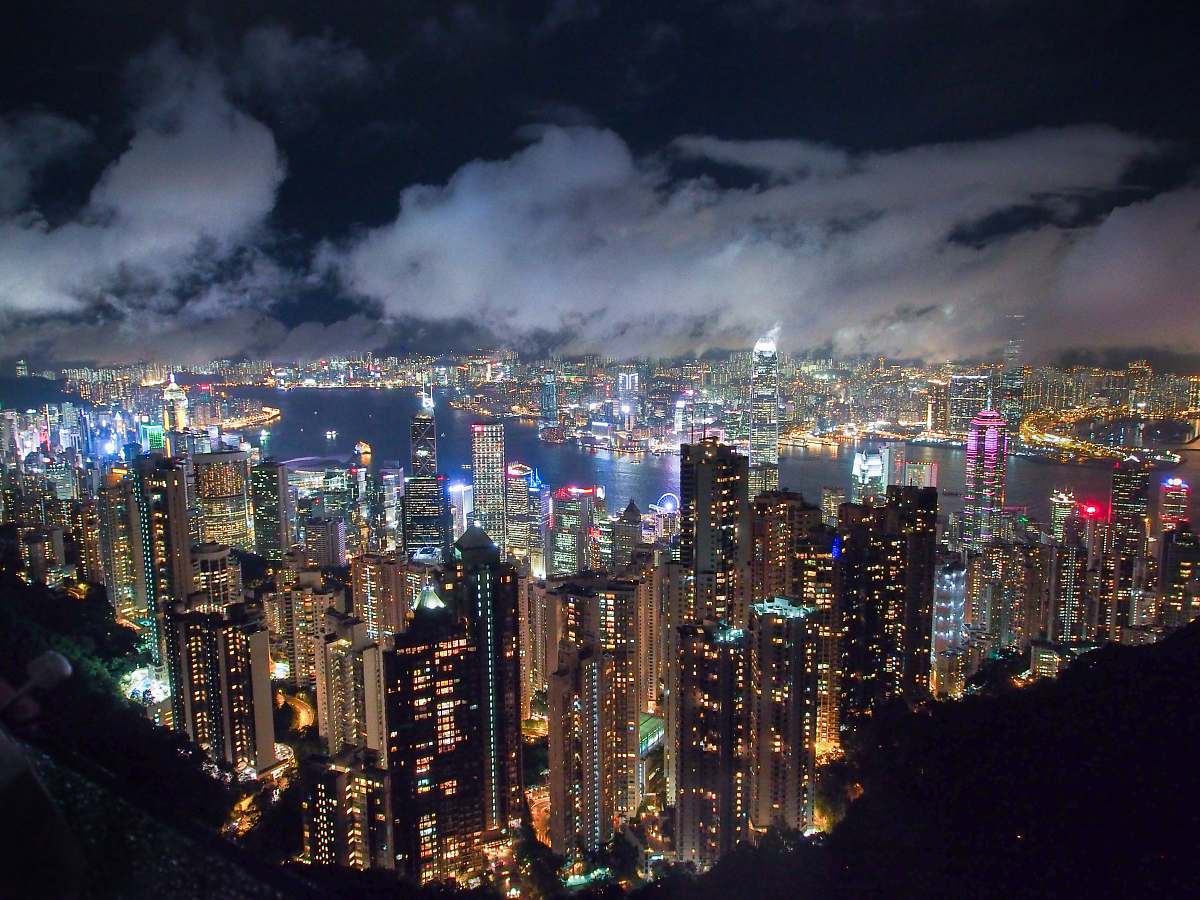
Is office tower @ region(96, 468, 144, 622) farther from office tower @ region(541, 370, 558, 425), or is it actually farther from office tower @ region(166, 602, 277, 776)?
office tower @ region(541, 370, 558, 425)

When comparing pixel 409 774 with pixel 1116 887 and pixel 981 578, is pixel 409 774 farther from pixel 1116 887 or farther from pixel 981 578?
pixel 981 578

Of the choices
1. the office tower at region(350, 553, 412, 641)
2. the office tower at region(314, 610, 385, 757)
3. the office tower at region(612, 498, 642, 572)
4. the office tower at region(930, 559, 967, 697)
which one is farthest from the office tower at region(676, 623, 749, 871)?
the office tower at region(612, 498, 642, 572)

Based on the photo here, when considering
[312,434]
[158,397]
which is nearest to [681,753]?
[158,397]

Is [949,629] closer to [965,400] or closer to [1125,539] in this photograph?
[1125,539]

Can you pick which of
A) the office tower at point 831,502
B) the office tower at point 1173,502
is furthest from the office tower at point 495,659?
the office tower at point 1173,502

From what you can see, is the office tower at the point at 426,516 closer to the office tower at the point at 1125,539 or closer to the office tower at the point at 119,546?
the office tower at the point at 119,546

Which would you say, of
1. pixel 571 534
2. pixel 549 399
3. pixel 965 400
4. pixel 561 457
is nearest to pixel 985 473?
pixel 965 400
